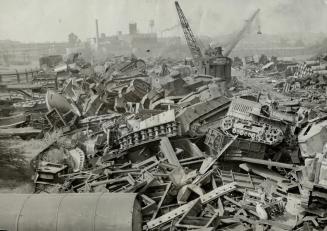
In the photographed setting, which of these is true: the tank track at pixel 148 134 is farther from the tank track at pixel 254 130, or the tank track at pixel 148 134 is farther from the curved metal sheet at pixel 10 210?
the curved metal sheet at pixel 10 210

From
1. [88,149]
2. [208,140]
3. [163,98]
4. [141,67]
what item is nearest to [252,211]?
[208,140]

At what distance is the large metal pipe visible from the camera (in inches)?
328

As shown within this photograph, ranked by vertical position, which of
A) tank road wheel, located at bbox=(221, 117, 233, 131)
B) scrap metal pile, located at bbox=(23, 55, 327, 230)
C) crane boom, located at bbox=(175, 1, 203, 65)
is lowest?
scrap metal pile, located at bbox=(23, 55, 327, 230)

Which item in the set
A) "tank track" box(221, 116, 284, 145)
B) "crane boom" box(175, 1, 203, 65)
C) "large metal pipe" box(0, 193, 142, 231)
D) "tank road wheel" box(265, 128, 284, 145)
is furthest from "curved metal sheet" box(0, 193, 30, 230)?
"crane boom" box(175, 1, 203, 65)

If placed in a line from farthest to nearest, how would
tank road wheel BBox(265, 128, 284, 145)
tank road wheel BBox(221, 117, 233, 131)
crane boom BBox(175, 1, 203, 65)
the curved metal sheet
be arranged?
crane boom BBox(175, 1, 203, 65) → tank road wheel BBox(221, 117, 233, 131) → tank road wheel BBox(265, 128, 284, 145) → the curved metal sheet

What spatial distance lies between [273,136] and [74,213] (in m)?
7.13

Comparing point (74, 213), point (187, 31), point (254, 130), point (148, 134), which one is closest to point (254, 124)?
point (254, 130)

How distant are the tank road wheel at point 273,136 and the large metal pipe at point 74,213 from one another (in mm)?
5521

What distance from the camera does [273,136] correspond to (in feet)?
39.5

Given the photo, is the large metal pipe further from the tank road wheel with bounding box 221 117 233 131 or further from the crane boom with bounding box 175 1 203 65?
the crane boom with bounding box 175 1 203 65

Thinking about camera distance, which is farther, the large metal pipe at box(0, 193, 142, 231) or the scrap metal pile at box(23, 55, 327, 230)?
the scrap metal pile at box(23, 55, 327, 230)

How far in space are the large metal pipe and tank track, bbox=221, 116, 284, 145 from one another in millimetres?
5282

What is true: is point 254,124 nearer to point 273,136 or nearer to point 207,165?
point 273,136

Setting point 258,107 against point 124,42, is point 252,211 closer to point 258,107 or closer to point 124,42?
point 258,107
